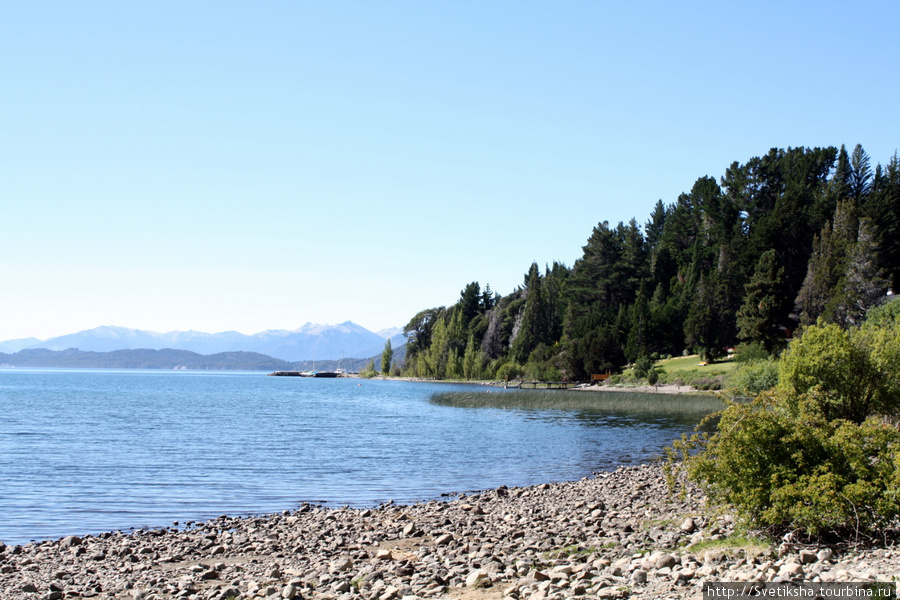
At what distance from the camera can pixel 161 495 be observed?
955 inches

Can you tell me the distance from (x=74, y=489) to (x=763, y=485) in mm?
22570

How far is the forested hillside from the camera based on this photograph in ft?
291

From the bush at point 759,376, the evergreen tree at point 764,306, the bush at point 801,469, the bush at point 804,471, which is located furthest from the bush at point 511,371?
the bush at point 804,471

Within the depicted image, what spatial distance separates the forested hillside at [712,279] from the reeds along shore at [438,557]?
73332 mm

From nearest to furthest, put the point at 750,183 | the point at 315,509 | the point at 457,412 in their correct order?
1. the point at 315,509
2. the point at 457,412
3. the point at 750,183

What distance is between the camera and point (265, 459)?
33938mm

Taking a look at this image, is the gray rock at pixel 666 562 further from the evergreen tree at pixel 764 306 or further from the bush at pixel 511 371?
the bush at pixel 511 371

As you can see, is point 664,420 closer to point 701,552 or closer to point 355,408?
point 355,408

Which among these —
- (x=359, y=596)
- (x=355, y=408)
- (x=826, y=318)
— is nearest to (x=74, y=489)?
(x=359, y=596)

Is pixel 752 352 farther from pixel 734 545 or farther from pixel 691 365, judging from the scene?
pixel 734 545

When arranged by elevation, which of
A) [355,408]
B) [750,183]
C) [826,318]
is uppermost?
[750,183]

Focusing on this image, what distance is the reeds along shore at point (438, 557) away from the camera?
1052 centimetres

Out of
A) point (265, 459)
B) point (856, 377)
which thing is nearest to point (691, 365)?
point (265, 459)

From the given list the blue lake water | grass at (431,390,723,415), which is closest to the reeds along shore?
the blue lake water
